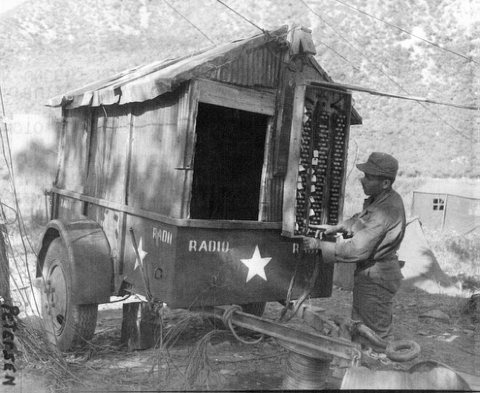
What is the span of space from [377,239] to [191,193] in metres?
1.54

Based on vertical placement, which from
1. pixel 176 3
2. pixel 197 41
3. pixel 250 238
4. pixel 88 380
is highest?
pixel 176 3

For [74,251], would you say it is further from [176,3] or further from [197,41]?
[176,3]

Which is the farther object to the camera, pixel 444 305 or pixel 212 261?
pixel 444 305

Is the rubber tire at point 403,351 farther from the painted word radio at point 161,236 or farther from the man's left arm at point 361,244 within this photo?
the painted word radio at point 161,236

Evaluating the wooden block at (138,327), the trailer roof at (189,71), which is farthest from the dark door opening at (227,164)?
the wooden block at (138,327)

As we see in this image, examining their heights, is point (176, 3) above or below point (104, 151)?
above

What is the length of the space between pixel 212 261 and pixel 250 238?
1.20ft

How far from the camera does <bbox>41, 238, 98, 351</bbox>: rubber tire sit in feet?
15.4

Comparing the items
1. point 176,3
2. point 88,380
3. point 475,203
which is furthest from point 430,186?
point 176,3

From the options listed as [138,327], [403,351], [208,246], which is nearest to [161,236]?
[208,246]

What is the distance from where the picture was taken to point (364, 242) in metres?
3.78

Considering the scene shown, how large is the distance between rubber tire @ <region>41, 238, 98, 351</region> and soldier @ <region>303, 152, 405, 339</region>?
2.15m

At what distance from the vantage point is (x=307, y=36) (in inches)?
162

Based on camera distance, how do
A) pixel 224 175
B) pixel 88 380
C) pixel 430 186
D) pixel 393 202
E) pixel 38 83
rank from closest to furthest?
pixel 393 202 → pixel 88 380 → pixel 224 175 → pixel 430 186 → pixel 38 83
